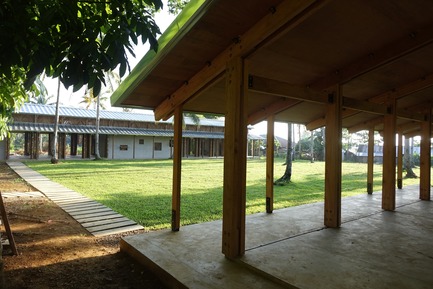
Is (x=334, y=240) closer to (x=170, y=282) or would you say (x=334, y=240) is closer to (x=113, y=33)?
(x=170, y=282)

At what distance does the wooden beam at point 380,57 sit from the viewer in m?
3.98

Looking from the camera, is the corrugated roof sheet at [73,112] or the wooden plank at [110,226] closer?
the wooden plank at [110,226]

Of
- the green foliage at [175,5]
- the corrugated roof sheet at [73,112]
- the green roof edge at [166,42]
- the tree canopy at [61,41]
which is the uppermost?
the green foliage at [175,5]

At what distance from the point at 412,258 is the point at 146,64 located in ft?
13.4

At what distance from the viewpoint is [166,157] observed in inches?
1201

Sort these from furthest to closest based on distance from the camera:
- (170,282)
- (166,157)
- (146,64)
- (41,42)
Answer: (166,157) → (146,64) → (170,282) → (41,42)

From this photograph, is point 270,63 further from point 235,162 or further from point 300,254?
point 300,254

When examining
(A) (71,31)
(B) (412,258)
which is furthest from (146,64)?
(B) (412,258)

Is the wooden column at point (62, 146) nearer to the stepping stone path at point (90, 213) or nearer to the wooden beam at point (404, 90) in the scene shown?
the stepping stone path at point (90, 213)

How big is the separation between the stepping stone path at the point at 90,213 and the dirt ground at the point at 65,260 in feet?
0.82

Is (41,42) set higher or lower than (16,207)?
higher

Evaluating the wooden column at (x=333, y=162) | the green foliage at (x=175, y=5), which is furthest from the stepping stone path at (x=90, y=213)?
the green foliage at (x=175, y=5)

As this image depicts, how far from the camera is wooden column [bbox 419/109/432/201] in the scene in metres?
7.54

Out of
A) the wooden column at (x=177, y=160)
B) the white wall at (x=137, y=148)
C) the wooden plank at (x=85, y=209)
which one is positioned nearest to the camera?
the wooden column at (x=177, y=160)
